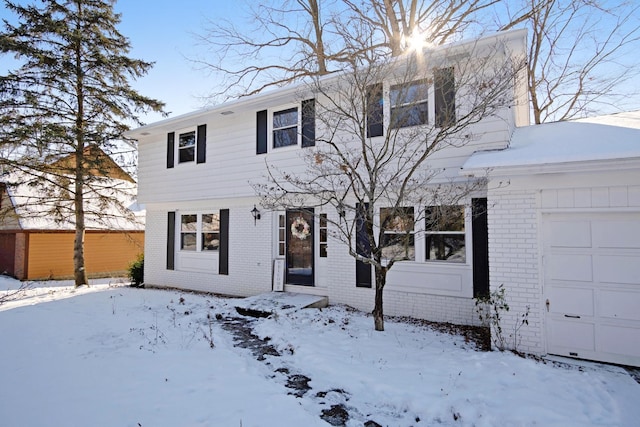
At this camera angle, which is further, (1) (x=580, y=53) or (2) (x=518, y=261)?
(1) (x=580, y=53)

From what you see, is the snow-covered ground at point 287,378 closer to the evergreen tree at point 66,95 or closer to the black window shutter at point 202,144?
the black window shutter at point 202,144

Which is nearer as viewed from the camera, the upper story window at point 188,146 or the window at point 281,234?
the window at point 281,234

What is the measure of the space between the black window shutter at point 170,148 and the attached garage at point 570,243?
379 inches

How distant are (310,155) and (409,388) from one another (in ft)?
18.4

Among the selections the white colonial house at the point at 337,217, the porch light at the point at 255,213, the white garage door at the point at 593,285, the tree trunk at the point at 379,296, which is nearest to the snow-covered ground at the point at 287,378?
the tree trunk at the point at 379,296

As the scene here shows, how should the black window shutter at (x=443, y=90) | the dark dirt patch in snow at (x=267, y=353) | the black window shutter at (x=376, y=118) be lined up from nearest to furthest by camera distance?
the dark dirt patch in snow at (x=267, y=353)
the black window shutter at (x=443, y=90)
the black window shutter at (x=376, y=118)

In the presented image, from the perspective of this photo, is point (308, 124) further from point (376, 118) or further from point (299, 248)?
point (299, 248)

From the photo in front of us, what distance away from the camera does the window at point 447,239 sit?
7191 millimetres

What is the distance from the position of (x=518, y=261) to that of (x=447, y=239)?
2.00m

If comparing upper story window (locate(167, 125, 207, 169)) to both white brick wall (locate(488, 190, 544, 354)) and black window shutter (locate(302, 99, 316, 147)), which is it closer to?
black window shutter (locate(302, 99, 316, 147))

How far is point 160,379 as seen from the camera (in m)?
4.45

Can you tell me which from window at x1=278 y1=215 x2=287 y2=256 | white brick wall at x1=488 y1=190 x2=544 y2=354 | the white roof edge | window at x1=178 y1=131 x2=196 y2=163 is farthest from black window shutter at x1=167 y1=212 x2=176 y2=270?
white brick wall at x1=488 y1=190 x2=544 y2=354

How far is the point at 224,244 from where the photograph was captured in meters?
10.8

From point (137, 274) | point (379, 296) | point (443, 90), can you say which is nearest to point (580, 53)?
point (443, 90)
